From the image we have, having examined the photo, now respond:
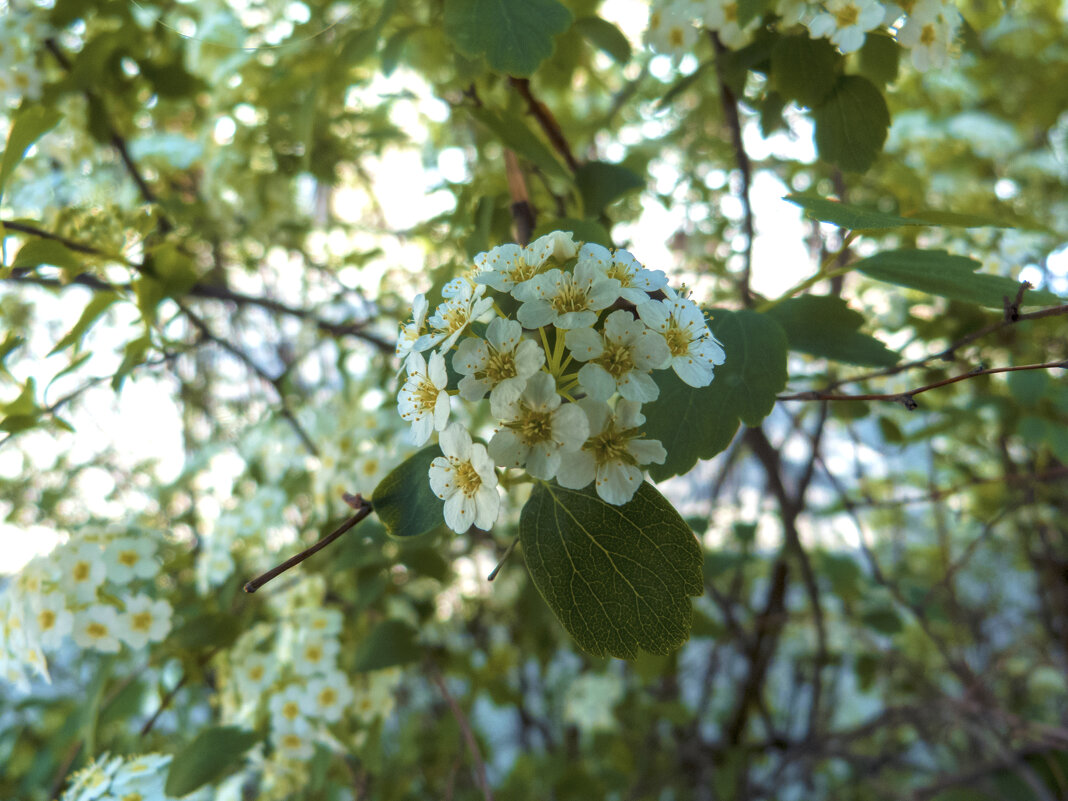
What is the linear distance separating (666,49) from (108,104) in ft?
3.27

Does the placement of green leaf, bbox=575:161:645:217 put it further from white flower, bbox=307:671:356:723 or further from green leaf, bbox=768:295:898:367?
white flower, bbox=307:671:356:723

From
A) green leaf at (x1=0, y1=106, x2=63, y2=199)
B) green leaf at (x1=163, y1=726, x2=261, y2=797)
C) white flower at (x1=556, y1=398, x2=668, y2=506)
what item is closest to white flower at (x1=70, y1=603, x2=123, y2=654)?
green leaf at (x1=163, y1=726, x2=261, y2=797)

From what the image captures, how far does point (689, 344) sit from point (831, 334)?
0.77ft

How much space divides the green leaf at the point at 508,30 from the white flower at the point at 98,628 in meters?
0.75

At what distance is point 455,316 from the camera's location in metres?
0.47

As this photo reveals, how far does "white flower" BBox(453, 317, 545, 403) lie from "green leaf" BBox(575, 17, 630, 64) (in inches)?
20.2

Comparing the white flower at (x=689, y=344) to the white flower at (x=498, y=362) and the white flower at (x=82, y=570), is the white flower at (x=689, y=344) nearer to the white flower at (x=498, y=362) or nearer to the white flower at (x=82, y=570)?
the white flower at (x=498, y=362)

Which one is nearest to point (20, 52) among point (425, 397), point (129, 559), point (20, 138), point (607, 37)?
point (20, 138)

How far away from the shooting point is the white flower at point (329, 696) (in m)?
0.95

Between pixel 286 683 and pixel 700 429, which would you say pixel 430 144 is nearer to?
pixel 286 683

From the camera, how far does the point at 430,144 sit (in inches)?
64.7

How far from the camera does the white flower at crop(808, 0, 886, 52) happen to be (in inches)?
24.3

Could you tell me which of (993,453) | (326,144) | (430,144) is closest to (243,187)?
(326,144)

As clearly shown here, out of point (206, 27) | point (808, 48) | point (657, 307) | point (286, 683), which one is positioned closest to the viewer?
point (657, 307)
